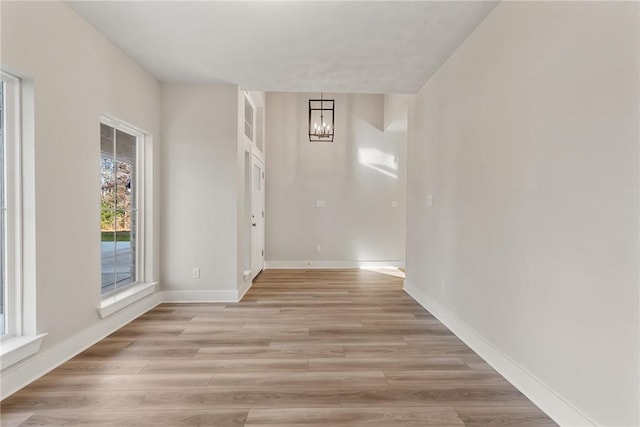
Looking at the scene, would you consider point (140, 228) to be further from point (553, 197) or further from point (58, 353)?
point (553, 197)

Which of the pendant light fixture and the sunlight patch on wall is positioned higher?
the pendant light fixture

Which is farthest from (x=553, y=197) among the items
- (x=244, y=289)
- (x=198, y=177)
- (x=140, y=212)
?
(x=140, y=212)

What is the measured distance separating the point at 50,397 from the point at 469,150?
Answer: 340cm

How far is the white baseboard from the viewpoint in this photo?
6.47ft

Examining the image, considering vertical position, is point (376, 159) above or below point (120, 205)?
above

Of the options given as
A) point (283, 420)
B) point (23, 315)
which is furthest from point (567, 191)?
point (23, 315)

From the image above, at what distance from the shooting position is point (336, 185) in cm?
646

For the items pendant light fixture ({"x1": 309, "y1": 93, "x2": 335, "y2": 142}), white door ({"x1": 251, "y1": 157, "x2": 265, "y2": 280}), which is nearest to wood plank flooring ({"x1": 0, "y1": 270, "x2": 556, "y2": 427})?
white door ({"x1": 251, "y1": 157, "x2": 265, "y2": 280})

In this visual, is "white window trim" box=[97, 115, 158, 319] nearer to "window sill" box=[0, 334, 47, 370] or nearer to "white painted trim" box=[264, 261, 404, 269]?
"window sill" box=[0, 334, 47, 370]

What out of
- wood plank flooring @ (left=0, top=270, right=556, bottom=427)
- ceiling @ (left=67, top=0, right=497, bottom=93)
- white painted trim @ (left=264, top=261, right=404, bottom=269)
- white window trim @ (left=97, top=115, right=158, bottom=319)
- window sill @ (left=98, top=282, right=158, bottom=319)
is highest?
ceiling @ (left=67, top=0, right=497, bottom=93)

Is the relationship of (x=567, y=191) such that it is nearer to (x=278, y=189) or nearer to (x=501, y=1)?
(x=501, y=1)

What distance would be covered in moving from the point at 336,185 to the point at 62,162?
4636mm

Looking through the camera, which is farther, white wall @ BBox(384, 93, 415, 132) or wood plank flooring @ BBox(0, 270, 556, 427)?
white wall @ BBox(384, 93, 415, 132)

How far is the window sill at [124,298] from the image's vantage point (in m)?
2.87
